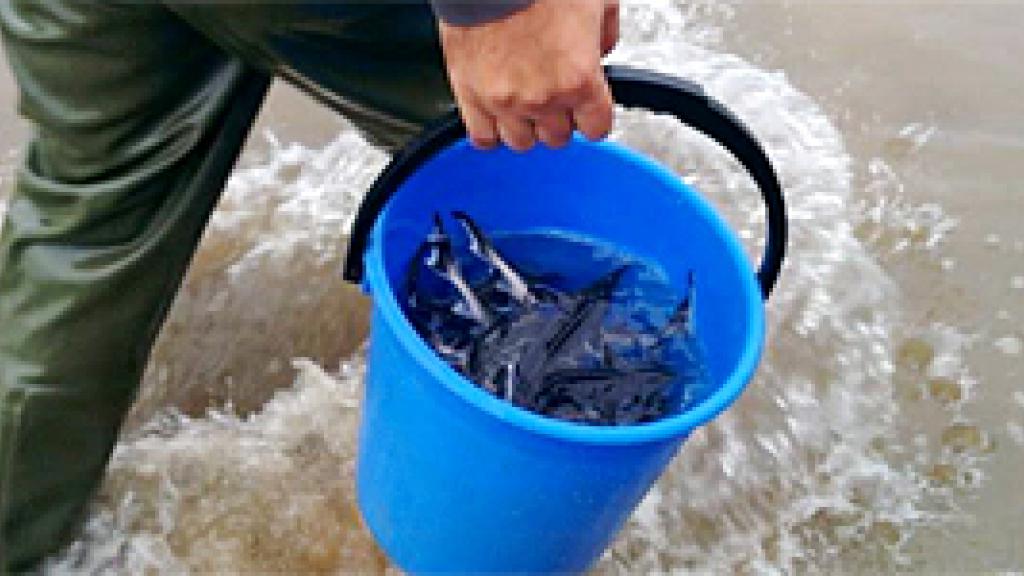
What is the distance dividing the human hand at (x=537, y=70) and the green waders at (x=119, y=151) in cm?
26

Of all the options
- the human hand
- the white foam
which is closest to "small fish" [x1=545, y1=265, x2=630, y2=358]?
the human hand

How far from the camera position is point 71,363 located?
5.08ft

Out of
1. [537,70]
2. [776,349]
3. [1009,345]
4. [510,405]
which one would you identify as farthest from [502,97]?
[1009,345]

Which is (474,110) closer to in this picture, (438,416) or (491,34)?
(491,34)

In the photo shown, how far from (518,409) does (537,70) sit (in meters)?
0.32

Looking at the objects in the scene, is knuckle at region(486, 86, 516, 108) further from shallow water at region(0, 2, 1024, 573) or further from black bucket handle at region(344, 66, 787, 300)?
shallow water at region(0, 2, 1024, 573)

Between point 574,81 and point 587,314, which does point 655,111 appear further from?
point 587,314

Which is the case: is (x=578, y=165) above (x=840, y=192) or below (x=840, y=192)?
above

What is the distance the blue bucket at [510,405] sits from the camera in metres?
1.24

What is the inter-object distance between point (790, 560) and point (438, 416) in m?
0.76

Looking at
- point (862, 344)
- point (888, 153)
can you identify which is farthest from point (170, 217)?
point (888, 153)

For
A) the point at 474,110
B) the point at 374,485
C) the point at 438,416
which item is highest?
the point at 474,110

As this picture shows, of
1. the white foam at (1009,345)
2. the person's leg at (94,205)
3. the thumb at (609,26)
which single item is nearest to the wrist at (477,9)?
the thumb at (609,26)

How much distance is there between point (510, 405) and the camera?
1.22 meters
